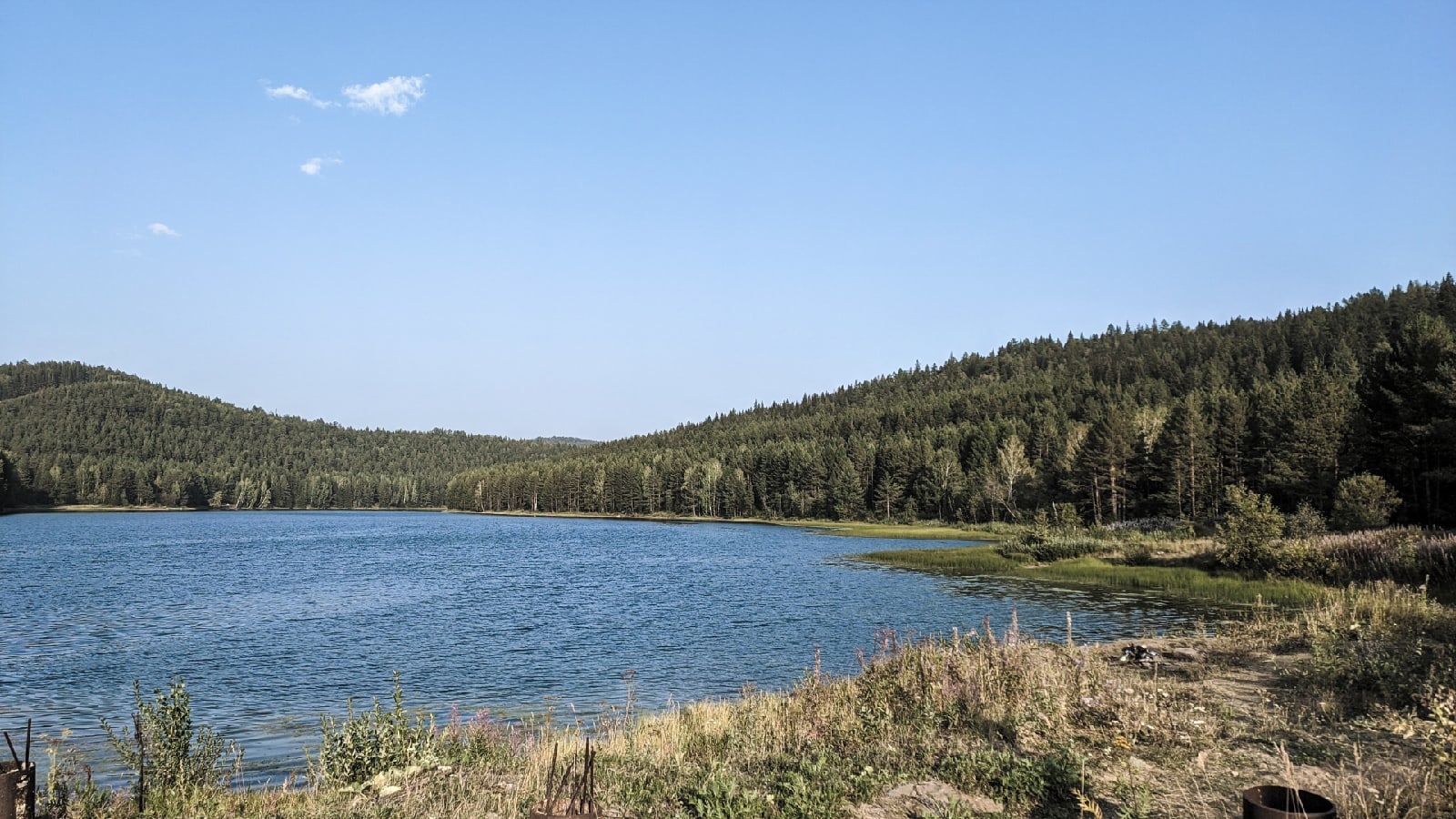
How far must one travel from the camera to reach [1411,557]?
28.9m

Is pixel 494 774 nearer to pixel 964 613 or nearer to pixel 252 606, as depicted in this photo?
pixel 964 613

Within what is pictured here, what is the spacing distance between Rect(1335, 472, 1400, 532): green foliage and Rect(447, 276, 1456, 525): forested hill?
2.20ft

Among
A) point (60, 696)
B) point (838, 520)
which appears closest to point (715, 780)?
point (60, 696)

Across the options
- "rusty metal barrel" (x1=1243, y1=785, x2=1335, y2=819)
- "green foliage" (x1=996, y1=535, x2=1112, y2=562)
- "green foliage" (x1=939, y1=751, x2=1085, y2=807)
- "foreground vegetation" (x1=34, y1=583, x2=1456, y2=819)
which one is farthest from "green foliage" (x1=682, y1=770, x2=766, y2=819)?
"green foliage" (x1=996, y1=535, x2=1112, y2=562)

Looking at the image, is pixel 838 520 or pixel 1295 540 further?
pixel 838 520

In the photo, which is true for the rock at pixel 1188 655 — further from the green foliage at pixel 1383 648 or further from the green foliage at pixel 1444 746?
the green foliage at pixel 1444 746

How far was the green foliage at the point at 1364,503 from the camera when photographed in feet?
167

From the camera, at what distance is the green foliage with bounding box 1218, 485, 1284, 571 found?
135 ft

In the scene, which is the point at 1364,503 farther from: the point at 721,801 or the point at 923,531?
the point at 923,531

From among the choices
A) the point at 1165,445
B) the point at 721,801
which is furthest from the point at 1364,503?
the point at 721,801

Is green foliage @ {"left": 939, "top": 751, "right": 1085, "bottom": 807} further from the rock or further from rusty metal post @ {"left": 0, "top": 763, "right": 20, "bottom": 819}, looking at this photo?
rusty metal post @ {"left": 0, "top": 763, "right": 20, "bottom": 819}

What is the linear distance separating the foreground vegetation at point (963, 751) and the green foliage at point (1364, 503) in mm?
43279

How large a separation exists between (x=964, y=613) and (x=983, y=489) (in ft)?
291

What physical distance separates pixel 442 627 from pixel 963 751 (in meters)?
28.6
